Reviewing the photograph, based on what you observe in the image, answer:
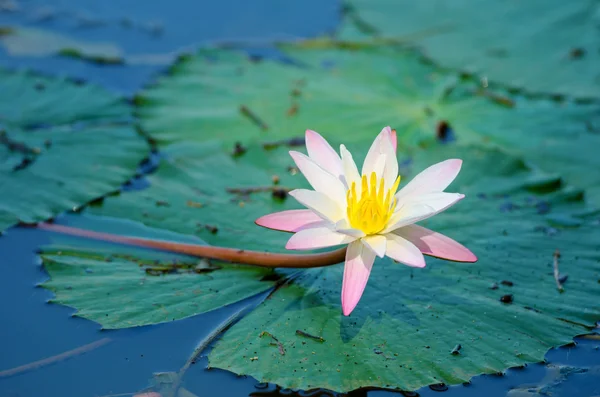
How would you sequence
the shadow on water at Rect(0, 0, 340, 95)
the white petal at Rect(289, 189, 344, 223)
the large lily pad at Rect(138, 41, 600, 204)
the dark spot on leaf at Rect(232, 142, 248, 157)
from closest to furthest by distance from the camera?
the white petal at Rect(289, 189, 344, 223) → the dark spot on leaf at Rect(232, 142, 248, 157) → the large lily pad at Rect(138, 41, 600, 204) → the shadow on water at Rect(0, 0, 340, 95)

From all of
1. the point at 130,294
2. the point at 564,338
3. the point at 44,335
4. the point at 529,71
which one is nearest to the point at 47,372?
the point at 44,335

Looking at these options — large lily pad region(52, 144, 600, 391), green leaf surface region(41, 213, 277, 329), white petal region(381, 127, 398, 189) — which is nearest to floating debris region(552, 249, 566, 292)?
large lily pad region(52, 144, 600, 391)

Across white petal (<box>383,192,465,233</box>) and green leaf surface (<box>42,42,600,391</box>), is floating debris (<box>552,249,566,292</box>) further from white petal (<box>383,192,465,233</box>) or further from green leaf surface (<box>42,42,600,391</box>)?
white petal (<box>383,192,465,233</box>)

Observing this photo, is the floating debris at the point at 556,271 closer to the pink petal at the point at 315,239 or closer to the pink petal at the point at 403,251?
the pink petal at the point at 403,251

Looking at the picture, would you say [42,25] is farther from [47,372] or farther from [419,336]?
[419,336]

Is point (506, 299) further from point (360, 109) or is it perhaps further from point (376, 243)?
point (360, 109)

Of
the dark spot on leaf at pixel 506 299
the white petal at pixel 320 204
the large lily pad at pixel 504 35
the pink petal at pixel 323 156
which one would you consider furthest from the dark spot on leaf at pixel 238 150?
the large lily pad at pixel 504 35

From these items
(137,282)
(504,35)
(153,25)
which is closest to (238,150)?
(137,282)
